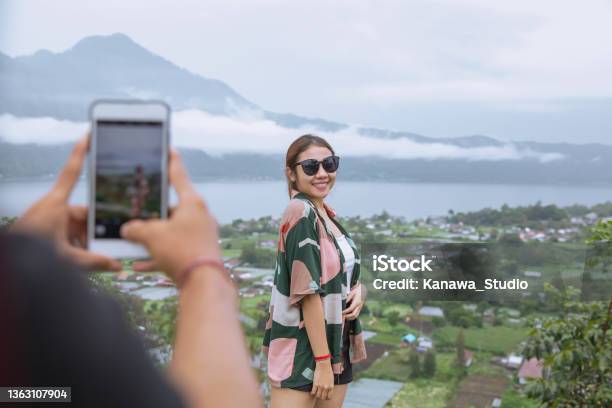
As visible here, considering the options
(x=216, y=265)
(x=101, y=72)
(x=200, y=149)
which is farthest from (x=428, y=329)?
(x=216, y=265)

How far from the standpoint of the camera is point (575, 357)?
10.1ft

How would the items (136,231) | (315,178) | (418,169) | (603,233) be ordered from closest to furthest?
(136,231) < (315,178) < (603,233) < (418,169)

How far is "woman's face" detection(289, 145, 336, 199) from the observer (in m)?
2.49

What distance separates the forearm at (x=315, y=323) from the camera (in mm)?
2336

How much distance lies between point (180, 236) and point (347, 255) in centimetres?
185

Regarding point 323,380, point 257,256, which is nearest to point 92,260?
point 323,380

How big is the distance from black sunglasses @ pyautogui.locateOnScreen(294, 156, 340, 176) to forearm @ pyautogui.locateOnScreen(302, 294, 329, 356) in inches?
17.3

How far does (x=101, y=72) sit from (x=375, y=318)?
1983mm

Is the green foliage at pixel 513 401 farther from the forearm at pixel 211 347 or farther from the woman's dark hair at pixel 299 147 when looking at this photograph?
the forearm at pixel 211 347

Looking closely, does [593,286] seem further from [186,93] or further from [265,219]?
[186,93]

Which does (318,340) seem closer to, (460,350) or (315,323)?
(315,323)

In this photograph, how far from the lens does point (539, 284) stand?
145 inches

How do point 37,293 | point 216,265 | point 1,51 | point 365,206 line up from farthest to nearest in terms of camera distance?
point 365,206 → point 1,51 → point 216,265 → point 37,293

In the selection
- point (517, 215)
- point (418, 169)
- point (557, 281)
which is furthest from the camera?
point (418, 169)
